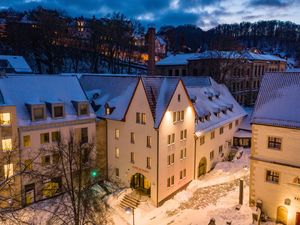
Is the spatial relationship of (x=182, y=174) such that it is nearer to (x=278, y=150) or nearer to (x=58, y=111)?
(x=278, y=150)

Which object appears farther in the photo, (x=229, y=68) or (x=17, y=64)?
(x=229, y=68)

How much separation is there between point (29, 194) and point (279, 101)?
93.1 feet

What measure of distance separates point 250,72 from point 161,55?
49.0 m

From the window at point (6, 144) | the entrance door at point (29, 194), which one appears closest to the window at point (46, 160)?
the entrance door at point (29, 194)

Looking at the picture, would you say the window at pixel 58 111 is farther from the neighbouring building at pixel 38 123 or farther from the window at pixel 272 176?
the window at pixel 272 176

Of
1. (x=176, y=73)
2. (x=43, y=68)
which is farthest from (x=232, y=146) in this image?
(x=43, y=68)

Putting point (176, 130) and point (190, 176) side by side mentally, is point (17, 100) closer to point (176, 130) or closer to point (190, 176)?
point (176, 130)

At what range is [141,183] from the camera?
35469 mm

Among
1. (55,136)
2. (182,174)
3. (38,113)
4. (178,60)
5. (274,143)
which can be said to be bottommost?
(182,174)

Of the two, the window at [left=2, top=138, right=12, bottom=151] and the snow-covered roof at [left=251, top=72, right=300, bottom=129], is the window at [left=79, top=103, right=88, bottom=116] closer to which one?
the window at [left=2, top=138, right=12, bottom=151]

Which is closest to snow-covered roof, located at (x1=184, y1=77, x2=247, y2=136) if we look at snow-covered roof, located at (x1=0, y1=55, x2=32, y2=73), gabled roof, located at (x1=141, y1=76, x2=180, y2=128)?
gabled roof, located at (x1=141, y1=76, x2=180, y2=128)

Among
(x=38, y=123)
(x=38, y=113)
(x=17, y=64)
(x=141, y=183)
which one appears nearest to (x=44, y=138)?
(x=38, y=123)

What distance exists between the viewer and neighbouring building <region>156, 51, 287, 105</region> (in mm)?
70875

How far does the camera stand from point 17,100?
102 ft
